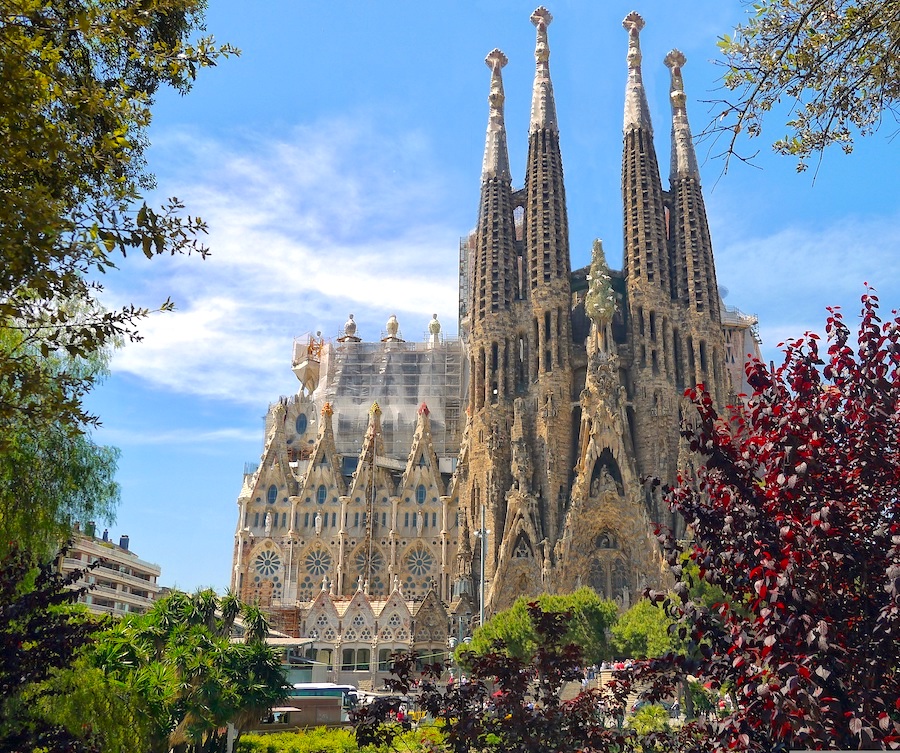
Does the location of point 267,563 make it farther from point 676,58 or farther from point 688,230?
point 676,58

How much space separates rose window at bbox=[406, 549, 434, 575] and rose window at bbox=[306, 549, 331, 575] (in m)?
5.13

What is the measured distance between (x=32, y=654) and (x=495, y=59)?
5884cm

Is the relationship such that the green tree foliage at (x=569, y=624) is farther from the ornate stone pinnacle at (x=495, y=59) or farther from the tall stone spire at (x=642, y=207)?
the ornate stone pinnacle at (x=495, y=59)

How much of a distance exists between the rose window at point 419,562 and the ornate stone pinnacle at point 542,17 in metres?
37.1

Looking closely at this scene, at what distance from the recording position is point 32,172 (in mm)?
6688

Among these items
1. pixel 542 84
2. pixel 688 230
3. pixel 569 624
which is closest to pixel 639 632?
pixel 569 624

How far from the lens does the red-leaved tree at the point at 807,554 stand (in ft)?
21.2

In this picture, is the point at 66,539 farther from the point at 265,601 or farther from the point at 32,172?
the point at 265,601

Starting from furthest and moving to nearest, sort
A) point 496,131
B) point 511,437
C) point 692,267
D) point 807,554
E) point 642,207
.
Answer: point 496,131 < point 642,207 < point 692,267 < point 511,437 < point 807,554

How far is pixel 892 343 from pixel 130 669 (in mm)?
12740

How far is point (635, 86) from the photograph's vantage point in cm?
5991

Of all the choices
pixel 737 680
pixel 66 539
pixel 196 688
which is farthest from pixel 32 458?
pixel 737 680

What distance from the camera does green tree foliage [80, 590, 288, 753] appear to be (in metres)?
15.2

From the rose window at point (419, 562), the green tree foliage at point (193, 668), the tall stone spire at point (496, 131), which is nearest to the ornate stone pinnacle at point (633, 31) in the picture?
the tall stone spire at point (496, 131)
